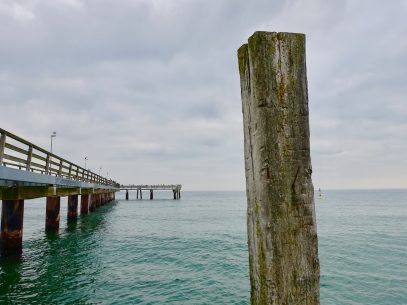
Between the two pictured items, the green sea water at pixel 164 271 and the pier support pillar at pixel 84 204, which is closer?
the green sea water at pixel 164 271

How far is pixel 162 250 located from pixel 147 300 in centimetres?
781

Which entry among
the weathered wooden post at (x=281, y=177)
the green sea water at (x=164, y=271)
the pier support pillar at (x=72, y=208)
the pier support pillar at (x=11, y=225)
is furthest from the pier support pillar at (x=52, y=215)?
the weathered wooden post at (x=281, y=177)

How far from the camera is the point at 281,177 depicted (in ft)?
5.89

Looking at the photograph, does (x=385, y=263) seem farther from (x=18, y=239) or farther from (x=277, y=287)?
(x=18, y=239)

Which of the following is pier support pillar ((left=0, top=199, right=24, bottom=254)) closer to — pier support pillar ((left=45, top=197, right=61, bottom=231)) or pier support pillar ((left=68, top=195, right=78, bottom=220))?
pier support pillar ((left=45, top=197, right=61, bottom=231))

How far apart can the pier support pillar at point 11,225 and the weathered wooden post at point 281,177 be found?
14.0 metres

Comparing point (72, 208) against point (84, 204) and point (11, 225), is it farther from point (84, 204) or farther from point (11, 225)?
point (11, 225)

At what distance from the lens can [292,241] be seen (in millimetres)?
1766

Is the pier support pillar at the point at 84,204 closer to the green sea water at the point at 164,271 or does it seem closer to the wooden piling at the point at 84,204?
the wooden piling at the point at 84,204

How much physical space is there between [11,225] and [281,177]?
14728mm

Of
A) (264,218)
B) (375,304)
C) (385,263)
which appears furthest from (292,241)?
(385,263)

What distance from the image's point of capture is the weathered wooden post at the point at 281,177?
1752mm

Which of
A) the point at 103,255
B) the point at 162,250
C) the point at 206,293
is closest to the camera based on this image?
the point at 206,293

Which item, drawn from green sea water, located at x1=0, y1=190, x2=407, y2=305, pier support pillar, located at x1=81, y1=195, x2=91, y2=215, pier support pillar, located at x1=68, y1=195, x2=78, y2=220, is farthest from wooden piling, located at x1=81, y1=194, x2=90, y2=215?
green sea water, located at x1=0, y1=190, x2=407, y2=305
